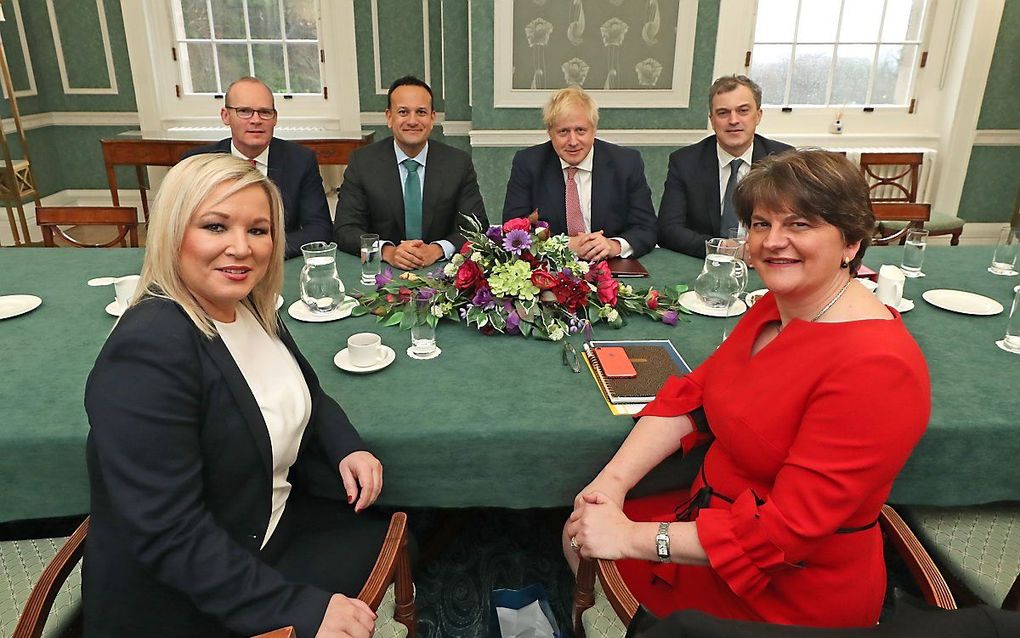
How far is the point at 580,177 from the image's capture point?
2.89m

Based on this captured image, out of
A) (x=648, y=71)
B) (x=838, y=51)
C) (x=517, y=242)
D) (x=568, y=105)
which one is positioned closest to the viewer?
(x=517, y=242)

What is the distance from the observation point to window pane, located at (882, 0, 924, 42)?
4.58 metres

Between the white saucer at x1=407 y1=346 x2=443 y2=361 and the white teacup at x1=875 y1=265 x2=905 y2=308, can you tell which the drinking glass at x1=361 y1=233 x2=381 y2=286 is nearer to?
the white saucer at x1=407 y1=346 x2=443 y2=361

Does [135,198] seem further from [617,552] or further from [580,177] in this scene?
[617,552]

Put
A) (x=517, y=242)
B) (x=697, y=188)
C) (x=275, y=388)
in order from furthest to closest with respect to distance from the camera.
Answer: (x=697, y=188) → (x=517, y=242) → (x=275, y=388)

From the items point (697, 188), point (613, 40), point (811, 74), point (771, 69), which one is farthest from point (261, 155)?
point (811, 74)

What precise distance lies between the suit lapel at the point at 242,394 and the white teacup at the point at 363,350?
0.42 meters

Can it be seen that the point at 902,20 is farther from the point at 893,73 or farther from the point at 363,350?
the point at 363,350

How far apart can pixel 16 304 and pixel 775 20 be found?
4.62 m

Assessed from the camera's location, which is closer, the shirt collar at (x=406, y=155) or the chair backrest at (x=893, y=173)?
the shirt collar at (x=406, y=155)

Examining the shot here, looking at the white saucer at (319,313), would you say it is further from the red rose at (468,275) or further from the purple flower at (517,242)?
the purple flower at (517,242)

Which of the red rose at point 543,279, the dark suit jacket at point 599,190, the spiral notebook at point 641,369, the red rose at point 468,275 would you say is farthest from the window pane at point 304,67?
the spiral notebook at point 641,369

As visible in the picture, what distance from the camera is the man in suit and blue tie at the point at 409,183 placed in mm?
2834

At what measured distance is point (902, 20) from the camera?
Result: 461 cm
